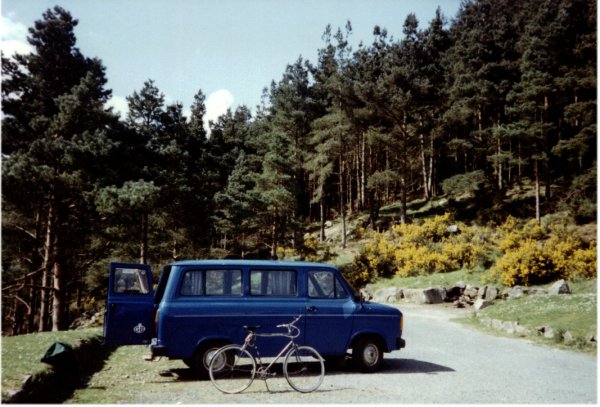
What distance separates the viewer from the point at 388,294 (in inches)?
950

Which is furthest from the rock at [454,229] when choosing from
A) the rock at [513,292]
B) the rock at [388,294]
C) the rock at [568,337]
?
the rock at [568,337]

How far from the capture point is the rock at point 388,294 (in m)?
23.6

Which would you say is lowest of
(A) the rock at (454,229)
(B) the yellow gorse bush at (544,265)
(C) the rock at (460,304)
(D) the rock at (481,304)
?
(C) the rock at (460,304)

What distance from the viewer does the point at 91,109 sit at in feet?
57.7

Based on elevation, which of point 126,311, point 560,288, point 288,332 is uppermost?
point 126,311

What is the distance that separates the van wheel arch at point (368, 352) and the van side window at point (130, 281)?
4.64m

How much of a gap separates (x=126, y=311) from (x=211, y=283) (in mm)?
1705

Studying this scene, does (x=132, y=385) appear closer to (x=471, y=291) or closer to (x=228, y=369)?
(x=228, y=369)

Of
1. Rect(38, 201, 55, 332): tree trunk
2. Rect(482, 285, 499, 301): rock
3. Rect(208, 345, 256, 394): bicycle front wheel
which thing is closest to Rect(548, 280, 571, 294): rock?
Rect(482, 285, 499, 301): rock

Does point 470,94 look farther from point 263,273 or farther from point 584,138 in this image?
point 263,273

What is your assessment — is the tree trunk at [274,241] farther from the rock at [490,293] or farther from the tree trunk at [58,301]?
Result: the tree trunk at [58,301]

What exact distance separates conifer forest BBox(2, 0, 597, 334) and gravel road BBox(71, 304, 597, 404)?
10.8 metres

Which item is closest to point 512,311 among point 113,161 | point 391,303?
point 391,303

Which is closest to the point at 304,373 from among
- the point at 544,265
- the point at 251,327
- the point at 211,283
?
the point at 251,327
